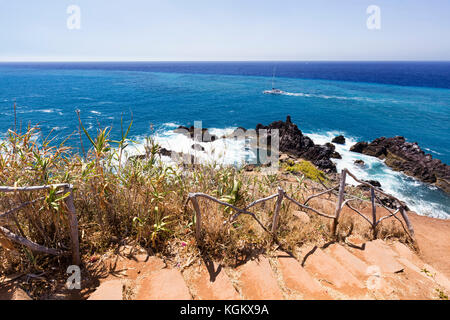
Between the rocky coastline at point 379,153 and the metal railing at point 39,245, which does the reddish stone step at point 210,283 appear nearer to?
the metal railing at point 39,245

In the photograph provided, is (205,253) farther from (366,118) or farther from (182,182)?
(366,118)

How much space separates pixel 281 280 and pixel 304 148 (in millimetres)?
17151

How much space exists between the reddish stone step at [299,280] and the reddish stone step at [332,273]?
0.55 ft

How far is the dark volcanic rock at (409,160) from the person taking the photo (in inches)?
598

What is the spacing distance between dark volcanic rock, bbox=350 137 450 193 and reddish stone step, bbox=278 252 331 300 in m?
17.5

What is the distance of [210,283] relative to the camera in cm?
264

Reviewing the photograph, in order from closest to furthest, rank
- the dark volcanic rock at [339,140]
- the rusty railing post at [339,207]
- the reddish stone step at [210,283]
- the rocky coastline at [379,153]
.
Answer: the reddish stone step at [210,283] → the rusty railing post at [339,207] → the rocky coastline at [379,153] → the dark volcanic rock at [339,140]

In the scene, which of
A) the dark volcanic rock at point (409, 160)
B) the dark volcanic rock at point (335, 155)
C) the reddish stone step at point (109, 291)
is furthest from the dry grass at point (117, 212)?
the dark volcanic rock at point (409, 160)

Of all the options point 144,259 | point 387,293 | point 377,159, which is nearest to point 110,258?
point 144,259

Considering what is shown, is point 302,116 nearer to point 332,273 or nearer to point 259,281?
point 332,273

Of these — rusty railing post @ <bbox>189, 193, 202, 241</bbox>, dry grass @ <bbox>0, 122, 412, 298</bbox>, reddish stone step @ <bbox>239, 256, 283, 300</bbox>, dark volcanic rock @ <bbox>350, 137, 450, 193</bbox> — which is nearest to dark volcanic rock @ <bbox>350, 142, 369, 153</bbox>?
dark volcanic rock @ <bbox>350, 137, 450, 193</bbox>

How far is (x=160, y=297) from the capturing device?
2.39 meters

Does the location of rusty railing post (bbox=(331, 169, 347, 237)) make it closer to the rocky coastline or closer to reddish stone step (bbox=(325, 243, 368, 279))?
reddish stone step (bbox=(325, 243, 368, 279))

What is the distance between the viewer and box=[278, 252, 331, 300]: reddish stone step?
2.62 metres
